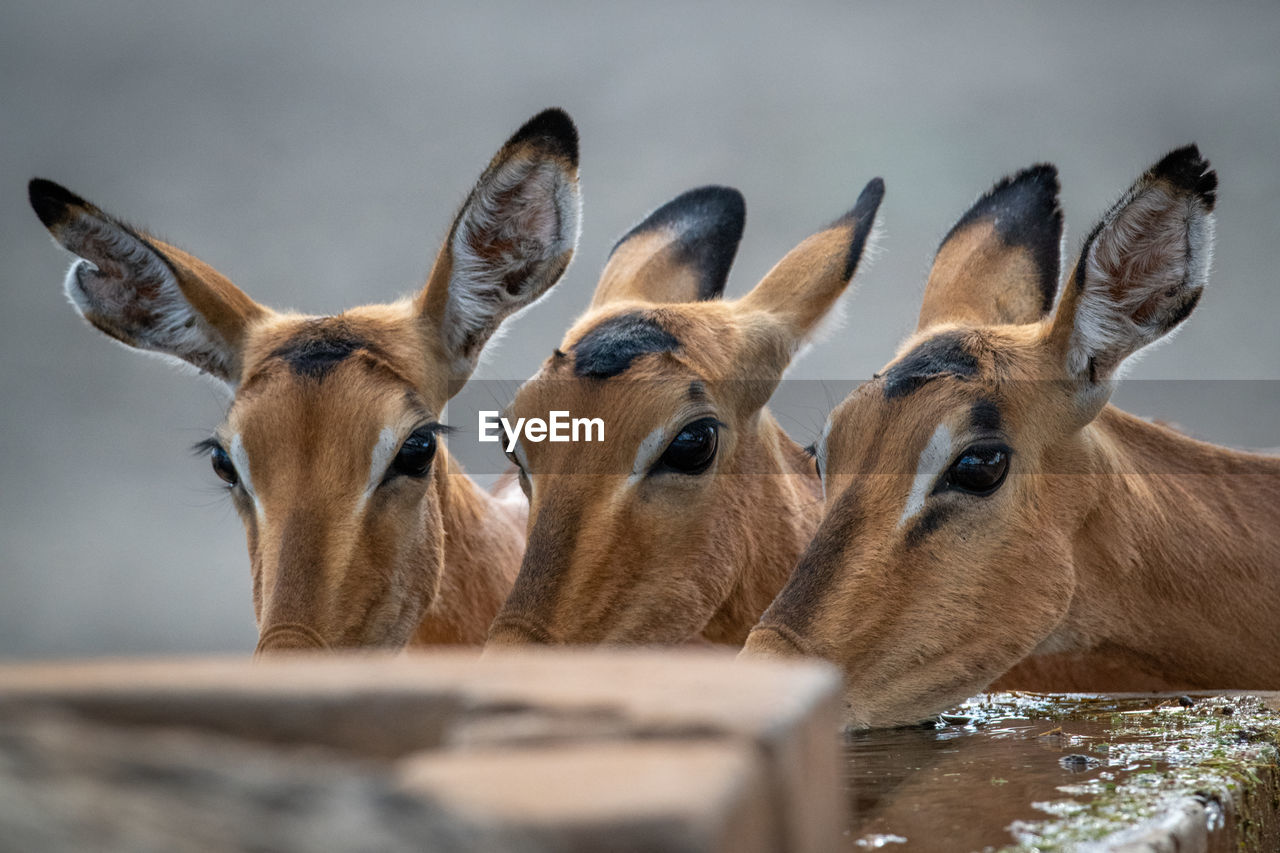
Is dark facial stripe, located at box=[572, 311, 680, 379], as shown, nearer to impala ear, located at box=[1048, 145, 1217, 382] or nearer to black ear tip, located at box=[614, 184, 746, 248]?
impala ear, located at box=[1048, 145, 1217, 382]

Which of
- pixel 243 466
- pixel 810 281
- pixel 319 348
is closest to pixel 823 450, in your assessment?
pixel 810 281

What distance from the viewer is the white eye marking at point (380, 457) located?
138 inches

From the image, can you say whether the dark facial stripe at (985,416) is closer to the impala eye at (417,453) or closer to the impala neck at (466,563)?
the impala eye at (417,453)

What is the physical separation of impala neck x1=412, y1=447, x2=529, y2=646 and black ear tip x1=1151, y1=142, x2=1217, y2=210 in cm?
Result: 231

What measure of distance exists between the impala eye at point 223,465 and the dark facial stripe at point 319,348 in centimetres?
33

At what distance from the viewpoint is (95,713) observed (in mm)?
1072

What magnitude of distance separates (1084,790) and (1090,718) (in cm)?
89

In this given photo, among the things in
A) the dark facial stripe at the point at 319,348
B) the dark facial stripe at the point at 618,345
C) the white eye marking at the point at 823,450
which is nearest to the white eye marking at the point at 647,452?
the dark facial stripe at the point at 618,345

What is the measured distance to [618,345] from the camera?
12.2 ft

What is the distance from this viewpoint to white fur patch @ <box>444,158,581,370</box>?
3836 millimetres

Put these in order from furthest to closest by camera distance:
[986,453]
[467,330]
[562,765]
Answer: [467,330] < [986,453] < [562,765]

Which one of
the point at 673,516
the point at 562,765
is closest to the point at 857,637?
the point at 673,516

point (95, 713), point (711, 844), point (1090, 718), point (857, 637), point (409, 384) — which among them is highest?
point (409, 384)

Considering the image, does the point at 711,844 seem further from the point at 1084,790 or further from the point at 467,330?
the point at 467,330
